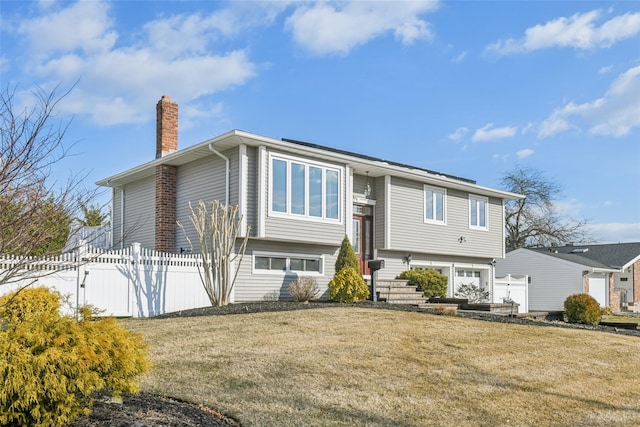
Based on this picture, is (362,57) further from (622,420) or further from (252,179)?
(622,420)

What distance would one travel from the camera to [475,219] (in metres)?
23.0

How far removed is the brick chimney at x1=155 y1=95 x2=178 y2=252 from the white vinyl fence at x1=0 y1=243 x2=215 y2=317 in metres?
3.15

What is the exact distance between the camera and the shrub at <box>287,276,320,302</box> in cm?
1585

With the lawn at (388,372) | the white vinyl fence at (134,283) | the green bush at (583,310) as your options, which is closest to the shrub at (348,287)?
the lawn at (388,372)

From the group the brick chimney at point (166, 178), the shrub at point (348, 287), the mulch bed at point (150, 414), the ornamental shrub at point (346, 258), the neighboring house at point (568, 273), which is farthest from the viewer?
the neighboring house at point (568, 273)

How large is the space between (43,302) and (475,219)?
650 inches

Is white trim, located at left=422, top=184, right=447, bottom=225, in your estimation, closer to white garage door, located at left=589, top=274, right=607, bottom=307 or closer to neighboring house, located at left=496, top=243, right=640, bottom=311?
neighboring house, located at left=496, top=243, right=640, bottom=311

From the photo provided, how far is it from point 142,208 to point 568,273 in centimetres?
2206

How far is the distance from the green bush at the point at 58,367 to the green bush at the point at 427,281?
1443 centimetres

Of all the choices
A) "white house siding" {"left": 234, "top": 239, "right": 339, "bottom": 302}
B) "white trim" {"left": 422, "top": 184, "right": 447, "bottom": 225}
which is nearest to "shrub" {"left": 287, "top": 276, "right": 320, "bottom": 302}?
"white house siding" {"left": 234, "top": 239, "right": 339, "bottom": 302}

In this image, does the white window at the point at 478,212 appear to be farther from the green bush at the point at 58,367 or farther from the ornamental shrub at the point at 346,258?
the green bush at the point at 58,367

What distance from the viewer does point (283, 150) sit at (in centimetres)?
1631

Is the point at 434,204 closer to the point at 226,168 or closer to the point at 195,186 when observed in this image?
the point at 226,168

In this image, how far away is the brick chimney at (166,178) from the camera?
1856 centimetres
